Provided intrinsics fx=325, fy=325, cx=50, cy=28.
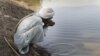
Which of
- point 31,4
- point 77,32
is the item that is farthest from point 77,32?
point 31,4

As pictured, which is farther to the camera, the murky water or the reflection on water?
the reflection on water

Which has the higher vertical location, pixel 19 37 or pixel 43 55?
pixel 19 37

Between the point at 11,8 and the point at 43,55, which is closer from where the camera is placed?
the point at 43,55

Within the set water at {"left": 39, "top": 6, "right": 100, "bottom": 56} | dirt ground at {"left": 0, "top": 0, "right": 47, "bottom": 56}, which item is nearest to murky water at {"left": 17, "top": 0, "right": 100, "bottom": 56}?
water at {"left": 39, "top": 6, "right": 100, "bottom": 56}

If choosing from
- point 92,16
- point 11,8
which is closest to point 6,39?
point 11,8

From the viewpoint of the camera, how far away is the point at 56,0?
12531 mm

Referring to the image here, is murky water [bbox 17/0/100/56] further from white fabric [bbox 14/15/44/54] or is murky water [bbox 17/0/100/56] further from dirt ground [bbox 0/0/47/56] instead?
white fabric [bbox 14/15/44/54]

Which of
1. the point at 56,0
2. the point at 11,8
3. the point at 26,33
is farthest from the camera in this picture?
the point at 56,0

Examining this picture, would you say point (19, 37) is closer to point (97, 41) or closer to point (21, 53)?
point (21, 53)

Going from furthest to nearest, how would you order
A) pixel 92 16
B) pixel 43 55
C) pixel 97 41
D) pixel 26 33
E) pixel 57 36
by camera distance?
1. pixel 92 16
2. pixel 57 36
3. pixel 97 41
4. pixel 43 55
5. pixel 26 33

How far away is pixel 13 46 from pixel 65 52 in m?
1.19

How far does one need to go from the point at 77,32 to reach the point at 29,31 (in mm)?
2467

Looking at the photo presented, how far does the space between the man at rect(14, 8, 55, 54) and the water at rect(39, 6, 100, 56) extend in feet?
3.59

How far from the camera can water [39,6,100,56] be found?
21.0ft
